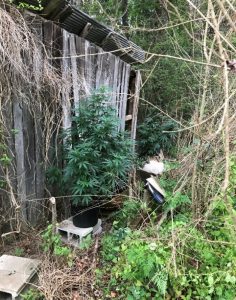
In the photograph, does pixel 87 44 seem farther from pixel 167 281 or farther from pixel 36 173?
pixel 167 281

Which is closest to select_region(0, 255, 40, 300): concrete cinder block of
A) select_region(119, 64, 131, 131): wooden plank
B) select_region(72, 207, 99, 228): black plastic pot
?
select_region(72, 207, 99, 228): black plastic pot

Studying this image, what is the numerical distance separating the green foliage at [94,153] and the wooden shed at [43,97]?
28 centimetres

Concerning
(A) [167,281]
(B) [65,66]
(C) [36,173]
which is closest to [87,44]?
(B) [65,66]

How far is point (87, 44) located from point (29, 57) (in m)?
1.16

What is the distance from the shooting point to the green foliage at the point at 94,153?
11.9 feet

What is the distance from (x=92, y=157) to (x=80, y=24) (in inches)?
66.9

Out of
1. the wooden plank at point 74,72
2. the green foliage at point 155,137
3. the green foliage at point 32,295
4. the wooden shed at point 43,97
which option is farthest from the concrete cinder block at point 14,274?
the green foliage at point 155,137

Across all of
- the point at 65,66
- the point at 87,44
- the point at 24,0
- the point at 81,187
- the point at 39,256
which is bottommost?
the point at 39,256

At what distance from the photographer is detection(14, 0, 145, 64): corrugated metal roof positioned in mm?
3480

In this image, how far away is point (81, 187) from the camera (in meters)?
3.61

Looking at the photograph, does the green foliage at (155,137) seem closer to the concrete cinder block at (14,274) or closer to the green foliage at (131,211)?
the green foliage at (131,211)

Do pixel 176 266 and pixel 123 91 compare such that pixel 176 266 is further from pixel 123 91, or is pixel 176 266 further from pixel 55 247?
pixel 123 91

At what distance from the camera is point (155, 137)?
6.80 m

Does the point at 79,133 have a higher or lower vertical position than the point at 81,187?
higher
